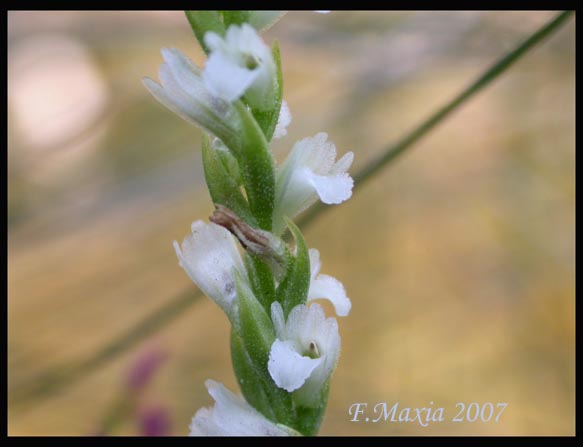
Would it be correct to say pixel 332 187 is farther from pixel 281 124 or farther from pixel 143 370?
pixel 143 370

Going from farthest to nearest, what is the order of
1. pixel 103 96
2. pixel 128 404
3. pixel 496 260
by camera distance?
1. pixel 496 260
2. pixel 103 96
3. pixel 128 404

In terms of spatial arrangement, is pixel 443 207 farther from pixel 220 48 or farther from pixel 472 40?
pixel 220 48

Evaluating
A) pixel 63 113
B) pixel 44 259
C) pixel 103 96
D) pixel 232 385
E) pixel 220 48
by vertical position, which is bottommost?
pixel 220 48

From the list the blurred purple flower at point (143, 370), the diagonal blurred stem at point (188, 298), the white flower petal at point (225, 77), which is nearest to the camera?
the white flower petal at point (225, 77)

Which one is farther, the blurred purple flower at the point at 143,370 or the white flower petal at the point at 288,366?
the blurred purple flower at the point at 143,370

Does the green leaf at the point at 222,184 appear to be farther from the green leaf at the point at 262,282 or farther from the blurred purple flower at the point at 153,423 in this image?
the blurred purple flower at the point at 153,423

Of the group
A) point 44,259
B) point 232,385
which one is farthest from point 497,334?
point 44,259

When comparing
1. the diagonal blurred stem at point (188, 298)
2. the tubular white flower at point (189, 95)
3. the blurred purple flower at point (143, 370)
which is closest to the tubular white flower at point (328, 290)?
the tubular white flower at point (189, 95)

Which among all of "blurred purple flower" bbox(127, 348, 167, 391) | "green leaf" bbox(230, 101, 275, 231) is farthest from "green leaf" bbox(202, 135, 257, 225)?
"blurred purple flower" bbox(127, 348, 167, 391)

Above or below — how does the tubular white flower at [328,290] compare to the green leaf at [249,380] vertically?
above
